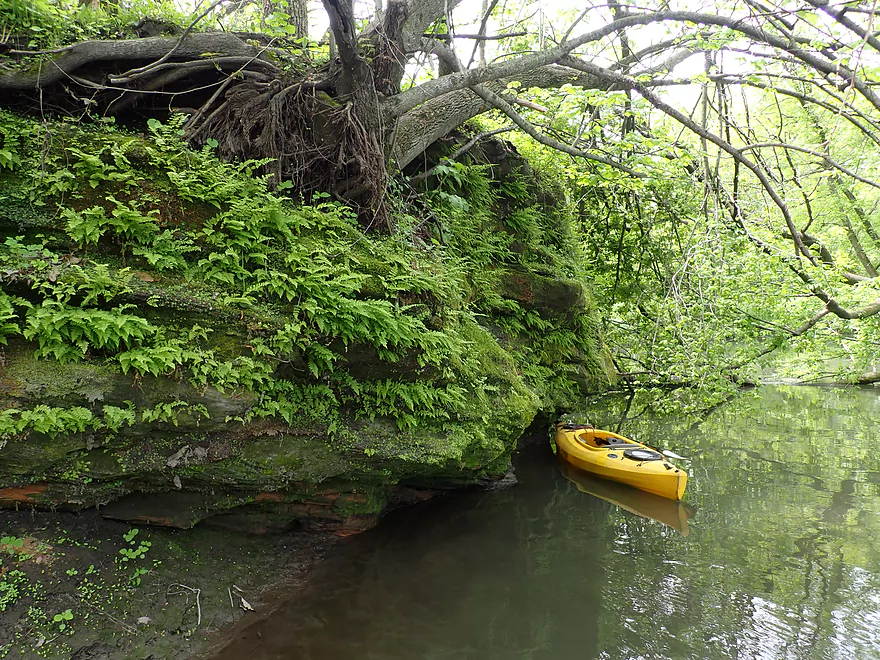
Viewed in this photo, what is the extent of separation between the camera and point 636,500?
9.45 m

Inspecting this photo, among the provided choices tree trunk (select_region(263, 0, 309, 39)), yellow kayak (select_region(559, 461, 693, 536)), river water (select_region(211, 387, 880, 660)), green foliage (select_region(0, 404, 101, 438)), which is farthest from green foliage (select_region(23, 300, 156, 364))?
yellow kayak (select_region(559, 461, 693, 536))

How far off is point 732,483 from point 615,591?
5.27m

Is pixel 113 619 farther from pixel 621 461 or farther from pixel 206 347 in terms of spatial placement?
pixel 621 461

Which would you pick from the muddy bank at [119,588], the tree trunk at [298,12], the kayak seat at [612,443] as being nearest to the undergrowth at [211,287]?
the muddy bank at [119,588]

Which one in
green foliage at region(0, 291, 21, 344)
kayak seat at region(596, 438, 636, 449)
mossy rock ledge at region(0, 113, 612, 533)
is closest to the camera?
green foliage at region(0, 291, 21, 344)

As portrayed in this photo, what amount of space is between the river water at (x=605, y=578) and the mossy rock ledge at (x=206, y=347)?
133cm

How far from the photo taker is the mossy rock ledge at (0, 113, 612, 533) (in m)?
4.49

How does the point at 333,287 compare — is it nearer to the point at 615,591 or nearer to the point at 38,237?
the point at 38,237

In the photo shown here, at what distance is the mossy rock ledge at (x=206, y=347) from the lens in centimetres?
449

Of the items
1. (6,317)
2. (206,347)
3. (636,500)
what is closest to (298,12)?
(206,347)

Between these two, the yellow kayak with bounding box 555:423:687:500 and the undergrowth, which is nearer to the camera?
the undergrowth

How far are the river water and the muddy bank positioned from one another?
448mm

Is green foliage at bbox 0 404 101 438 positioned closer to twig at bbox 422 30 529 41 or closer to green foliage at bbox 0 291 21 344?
green foliage at bbox 0 291 21 344

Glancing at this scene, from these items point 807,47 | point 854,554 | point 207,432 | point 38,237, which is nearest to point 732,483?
point 854,554
